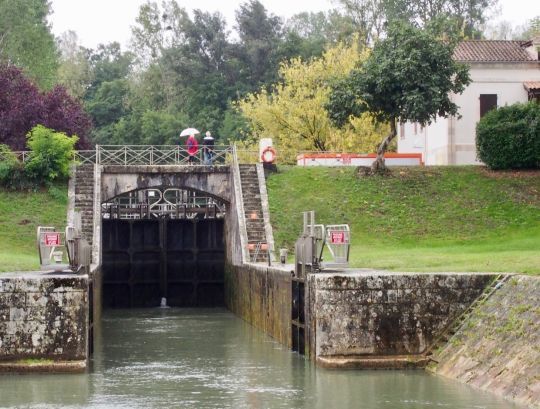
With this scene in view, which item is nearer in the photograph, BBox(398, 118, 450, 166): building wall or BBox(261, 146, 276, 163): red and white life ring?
BBox(261, 146, 276, 163): red and white life ring

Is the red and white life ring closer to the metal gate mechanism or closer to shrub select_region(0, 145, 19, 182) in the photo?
the metal gate mechanism

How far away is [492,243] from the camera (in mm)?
42594

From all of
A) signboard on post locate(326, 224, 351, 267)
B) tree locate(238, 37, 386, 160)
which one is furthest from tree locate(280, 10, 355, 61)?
signboard on post locate(326, 224, 351, 267)

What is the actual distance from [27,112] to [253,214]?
16143 millimetres

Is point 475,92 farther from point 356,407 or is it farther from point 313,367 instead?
point 356,407

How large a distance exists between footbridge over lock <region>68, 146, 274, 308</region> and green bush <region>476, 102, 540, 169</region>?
29.8ft

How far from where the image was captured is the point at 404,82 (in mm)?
47688

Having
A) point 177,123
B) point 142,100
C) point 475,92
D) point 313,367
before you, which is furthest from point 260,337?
point 142,100

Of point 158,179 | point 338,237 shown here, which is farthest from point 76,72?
point 338,237

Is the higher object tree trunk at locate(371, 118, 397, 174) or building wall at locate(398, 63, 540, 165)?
building wall at locate(398, 63, 540, 165)

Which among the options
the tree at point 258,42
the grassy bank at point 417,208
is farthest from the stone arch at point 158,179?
the tree at point 258,42

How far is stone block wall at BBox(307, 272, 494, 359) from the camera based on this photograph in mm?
26453

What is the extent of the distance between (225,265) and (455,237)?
34.6 feet

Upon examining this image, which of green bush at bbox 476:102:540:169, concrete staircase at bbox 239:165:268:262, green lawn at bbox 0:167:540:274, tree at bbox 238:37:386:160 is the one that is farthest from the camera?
tree at bbox 238:37:386:160
